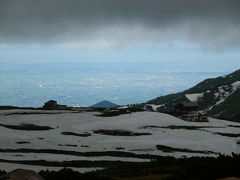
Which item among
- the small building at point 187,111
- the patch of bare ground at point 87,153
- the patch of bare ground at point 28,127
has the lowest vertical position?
the patch of bare ground at point 87,153

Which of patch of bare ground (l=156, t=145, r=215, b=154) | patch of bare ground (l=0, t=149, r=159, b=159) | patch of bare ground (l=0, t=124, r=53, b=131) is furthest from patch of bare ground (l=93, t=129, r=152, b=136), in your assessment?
patch of bare ground (l=0, t=149, r=159, b=159)

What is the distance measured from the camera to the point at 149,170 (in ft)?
106

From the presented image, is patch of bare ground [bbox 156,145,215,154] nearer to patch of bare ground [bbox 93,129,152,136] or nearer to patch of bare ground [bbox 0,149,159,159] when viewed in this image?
patch of bare ground [bbox 0,149,159,159]

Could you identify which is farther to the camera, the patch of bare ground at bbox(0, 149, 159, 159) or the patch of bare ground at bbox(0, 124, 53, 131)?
the patch of bare ground at bbox(0, 124, 53, 131)

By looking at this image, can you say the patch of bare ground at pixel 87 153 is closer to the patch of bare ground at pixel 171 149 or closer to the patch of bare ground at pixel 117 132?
the patch of bare ground at pixel 171 149

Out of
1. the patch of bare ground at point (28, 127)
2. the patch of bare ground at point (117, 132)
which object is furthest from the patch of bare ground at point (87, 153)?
the patch of bare ground at point (28, 127)

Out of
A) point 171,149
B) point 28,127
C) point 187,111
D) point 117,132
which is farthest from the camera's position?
point 187,111

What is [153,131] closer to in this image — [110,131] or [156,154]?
[110,131]

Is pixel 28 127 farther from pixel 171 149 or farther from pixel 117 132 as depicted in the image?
pixel 171 149

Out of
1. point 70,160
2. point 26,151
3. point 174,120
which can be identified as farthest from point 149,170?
point 174,120

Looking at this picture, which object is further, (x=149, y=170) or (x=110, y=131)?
(x=110, y=131)

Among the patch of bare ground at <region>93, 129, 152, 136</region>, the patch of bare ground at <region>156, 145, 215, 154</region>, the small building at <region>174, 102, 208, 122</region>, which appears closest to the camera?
the patch of bare ground at <region>156, 145, 215, 154</region>

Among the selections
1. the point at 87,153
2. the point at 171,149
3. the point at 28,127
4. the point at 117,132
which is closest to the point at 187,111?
the point at 117,132

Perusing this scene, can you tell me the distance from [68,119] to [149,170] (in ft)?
239
